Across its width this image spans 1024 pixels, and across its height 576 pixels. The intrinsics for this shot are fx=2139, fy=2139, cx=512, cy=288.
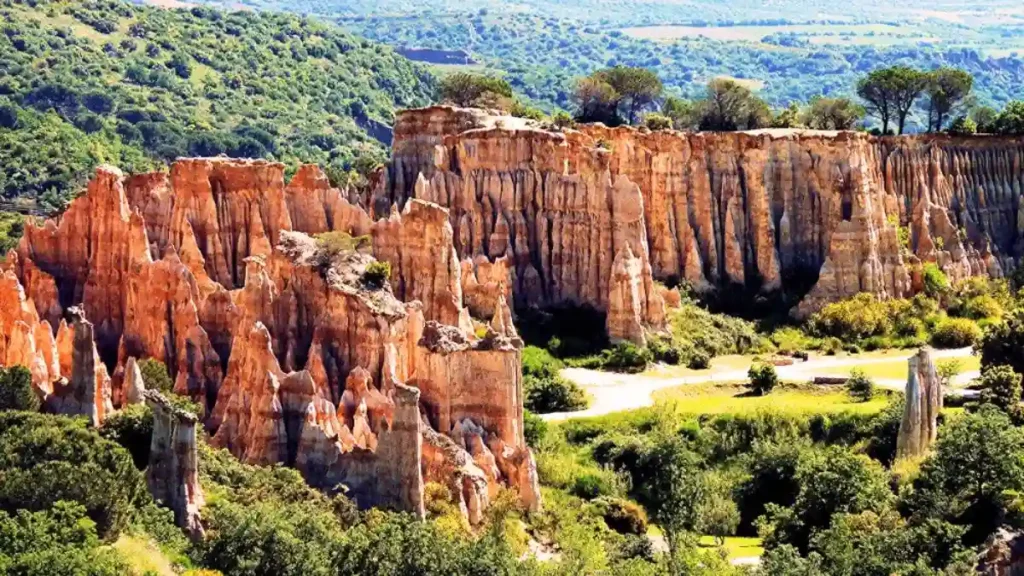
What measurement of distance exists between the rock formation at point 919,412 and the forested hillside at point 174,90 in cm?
6201

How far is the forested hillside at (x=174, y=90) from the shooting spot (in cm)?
12900

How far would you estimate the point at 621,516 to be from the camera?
60.3 meters

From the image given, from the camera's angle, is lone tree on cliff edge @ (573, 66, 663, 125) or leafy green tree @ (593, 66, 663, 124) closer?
lone tree on cliff edge @ (573, 66, 663, 125)

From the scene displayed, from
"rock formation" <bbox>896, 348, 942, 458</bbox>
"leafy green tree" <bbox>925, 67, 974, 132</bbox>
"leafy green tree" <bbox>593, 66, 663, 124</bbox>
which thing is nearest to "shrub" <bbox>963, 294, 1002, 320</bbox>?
"leafy green tree" <bbox>925, 67, 974, 132</bbox>

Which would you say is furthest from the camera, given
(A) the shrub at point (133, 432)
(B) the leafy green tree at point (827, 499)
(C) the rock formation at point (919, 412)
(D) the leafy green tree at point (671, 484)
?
(C) the rock formation at point (919, 412)

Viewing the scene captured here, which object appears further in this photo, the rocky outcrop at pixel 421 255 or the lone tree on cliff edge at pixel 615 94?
the lone tree on cliff edge at pixel 615 94

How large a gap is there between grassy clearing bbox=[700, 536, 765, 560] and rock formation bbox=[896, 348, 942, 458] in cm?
545

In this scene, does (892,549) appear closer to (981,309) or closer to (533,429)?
(533,429)

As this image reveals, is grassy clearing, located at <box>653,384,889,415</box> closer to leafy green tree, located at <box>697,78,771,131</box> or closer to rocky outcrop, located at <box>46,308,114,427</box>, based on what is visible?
rocky outcrop, located at <box>46,308,114,427</box>

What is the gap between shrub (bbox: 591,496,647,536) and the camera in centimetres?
6003

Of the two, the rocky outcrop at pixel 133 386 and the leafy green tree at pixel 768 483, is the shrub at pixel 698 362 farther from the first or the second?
the rocky outcrop at pixel 133 386

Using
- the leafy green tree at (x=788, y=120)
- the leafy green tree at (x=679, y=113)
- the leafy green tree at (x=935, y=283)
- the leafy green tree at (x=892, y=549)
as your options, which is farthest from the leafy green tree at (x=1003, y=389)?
the leafy green tree at (x=679, y=113)

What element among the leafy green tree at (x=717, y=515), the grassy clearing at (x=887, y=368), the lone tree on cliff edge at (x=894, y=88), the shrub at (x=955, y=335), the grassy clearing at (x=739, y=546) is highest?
the lone tree on cliff edge at (x=894, y=88)

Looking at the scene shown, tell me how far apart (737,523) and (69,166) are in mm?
69953
